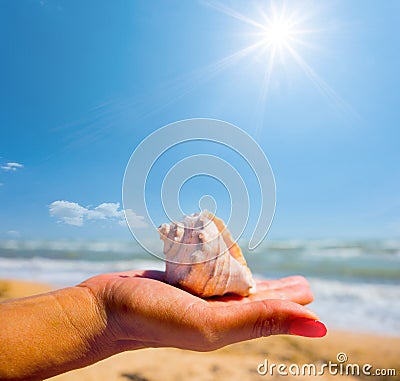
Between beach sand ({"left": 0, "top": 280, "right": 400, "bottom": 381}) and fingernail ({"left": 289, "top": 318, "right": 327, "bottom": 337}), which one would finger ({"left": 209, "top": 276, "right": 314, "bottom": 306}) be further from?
beach sand ({"left": 0, "top": 280, "right": 400, "bottom": 381})

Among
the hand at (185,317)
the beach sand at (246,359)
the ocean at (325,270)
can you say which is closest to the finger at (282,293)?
the hand at (185,317)

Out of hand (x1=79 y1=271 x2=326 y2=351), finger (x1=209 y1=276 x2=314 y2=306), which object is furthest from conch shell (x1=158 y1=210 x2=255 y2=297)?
hand (x1=79 y1=271 x2=326 y2=351)

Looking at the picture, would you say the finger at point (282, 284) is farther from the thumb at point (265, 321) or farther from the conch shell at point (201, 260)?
the thumb at point (265, 321)

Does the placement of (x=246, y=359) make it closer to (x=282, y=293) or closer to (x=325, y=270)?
(x=282, y=293)

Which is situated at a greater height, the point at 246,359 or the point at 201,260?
the point at 201,260

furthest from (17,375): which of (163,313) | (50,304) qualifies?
(163,313)

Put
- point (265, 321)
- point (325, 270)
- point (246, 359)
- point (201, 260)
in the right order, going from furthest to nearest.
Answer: point (325, 270), point (246, 359), point (201, 260), point (265, 321)

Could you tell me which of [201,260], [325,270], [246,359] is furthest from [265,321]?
[325,270]
